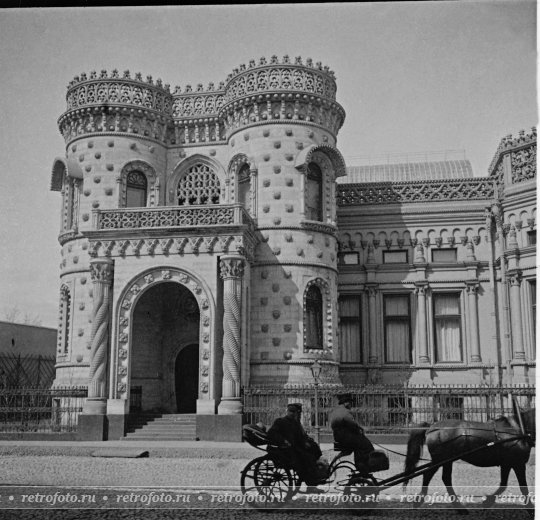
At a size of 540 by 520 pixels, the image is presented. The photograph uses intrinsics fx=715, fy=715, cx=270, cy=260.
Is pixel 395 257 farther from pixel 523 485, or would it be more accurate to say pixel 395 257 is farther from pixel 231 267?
pixel 523 485

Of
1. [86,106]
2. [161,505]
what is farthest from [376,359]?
[161,505]

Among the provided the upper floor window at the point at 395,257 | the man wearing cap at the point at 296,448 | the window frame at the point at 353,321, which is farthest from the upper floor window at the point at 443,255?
the man wearing cap at the point at 296,448

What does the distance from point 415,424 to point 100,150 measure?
1504 centimetres

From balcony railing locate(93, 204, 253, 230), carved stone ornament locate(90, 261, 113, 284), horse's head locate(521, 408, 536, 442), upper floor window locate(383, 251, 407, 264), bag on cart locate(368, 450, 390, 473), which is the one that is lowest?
bag on cart locate(368, 450, 390, 473)

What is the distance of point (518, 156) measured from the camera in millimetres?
25844

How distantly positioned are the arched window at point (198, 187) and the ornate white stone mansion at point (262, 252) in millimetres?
59

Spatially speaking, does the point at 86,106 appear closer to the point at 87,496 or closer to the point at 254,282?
the point at 254,282

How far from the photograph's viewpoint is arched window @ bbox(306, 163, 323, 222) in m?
26.3

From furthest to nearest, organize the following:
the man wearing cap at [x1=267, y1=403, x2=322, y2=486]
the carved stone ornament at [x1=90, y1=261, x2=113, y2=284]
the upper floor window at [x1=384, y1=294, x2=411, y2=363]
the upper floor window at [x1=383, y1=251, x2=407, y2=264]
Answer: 1. the upper floor window at [x1=383, y1=251, x2=407, y2=264]
2. the upper floor window at [x1=384, y1=294, x2=411, y2=363]
3. the carved stone ornament at [x1=90, y1=261, x2=113, y2=284]
4. the man wearing cap at [x1=267, y1=403, x2=322, y2=486]

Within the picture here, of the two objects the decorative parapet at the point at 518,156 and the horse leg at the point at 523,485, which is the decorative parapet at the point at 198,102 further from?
the horse leg at the point at 523,485

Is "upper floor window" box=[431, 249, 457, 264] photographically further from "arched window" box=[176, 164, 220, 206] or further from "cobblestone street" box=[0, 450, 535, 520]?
"cobblestone street" box=[0, 450, 535, 520]

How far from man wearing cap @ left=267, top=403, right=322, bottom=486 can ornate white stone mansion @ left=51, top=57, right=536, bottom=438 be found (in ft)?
33.3

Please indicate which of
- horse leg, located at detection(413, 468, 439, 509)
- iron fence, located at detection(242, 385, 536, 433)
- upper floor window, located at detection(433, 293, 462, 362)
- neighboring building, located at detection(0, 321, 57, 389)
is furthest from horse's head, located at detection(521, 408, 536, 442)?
neighboring building, located at detection(0, 321, 57, 389)

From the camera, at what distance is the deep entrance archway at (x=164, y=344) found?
82.5ft
